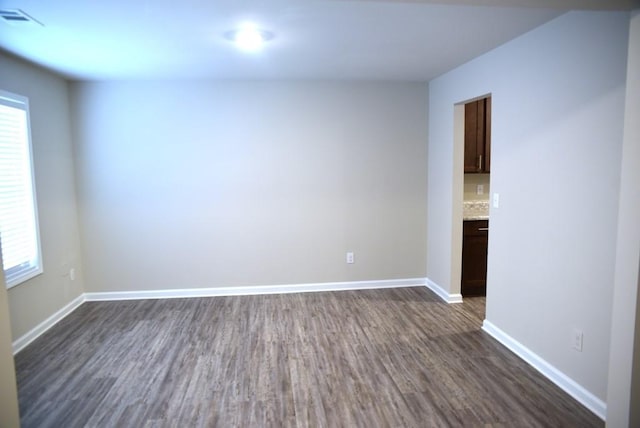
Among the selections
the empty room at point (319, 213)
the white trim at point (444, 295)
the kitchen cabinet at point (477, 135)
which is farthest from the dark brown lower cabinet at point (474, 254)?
the kitchen cabinet at point (477, 135)

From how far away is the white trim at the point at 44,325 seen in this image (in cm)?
330

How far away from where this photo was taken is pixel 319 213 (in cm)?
466

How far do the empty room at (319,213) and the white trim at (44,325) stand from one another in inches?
0.8

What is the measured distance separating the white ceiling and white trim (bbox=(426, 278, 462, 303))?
7.83ft

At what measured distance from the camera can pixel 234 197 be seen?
14.9ft

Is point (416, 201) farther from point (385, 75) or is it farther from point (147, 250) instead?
point (147, 250)

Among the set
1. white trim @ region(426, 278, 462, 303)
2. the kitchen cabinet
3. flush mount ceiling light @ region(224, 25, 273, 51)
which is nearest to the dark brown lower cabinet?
white trim @ region(426, 278, 462, 303)

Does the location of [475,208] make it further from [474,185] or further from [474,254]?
[474,254]

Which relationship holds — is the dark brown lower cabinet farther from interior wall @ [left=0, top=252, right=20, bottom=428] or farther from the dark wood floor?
interior wall @ [left=0, top=252, right=20, bottom=428]

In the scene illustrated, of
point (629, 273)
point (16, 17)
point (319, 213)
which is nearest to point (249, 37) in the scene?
point (16, 17)

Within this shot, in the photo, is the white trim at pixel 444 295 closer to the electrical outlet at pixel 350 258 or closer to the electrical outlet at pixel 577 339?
the electrical outlet at pixel 350 258

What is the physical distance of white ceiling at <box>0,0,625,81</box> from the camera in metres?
2.33

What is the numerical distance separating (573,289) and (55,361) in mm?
3813

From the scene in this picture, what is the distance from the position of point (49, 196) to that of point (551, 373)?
180 inches
